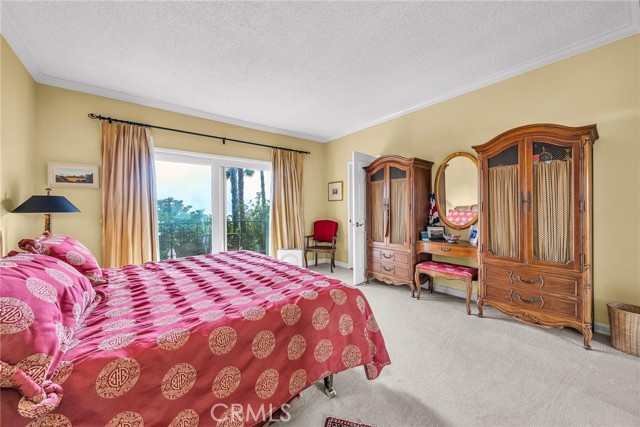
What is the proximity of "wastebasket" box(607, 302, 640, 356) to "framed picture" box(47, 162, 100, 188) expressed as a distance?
568 cm

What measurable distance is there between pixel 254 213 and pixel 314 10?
11.2 ft

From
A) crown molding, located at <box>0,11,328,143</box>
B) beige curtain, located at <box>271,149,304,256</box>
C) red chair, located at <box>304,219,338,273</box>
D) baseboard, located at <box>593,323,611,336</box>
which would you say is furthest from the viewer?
red chair, located at <box>304,219,338,273</box>

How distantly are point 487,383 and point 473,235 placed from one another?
1.85m

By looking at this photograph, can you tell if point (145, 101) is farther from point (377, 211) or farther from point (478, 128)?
point (478, 128)

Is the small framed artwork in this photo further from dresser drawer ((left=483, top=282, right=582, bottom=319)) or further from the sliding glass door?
the sliding glass door

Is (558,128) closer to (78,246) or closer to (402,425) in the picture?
(402,425)

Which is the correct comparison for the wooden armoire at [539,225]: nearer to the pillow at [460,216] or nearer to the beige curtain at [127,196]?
the pillow at [460,216]

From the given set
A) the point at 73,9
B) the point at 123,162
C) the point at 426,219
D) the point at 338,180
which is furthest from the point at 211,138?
the point at 426,219

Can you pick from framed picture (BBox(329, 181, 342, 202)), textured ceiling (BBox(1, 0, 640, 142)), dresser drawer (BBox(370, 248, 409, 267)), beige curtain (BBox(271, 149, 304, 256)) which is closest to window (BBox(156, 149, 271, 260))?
beige curtain (BBox(271, 149, 304, 256))

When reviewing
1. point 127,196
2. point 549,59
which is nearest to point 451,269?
point 549,59

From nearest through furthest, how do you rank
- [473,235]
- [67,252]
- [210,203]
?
[67,252]
[473,235]
[210,203]

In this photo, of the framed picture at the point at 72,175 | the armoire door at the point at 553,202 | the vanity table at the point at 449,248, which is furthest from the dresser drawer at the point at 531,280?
the framed picture at the point at 72,175

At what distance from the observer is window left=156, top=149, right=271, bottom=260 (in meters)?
3.78

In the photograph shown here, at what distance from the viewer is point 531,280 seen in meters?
2.44
